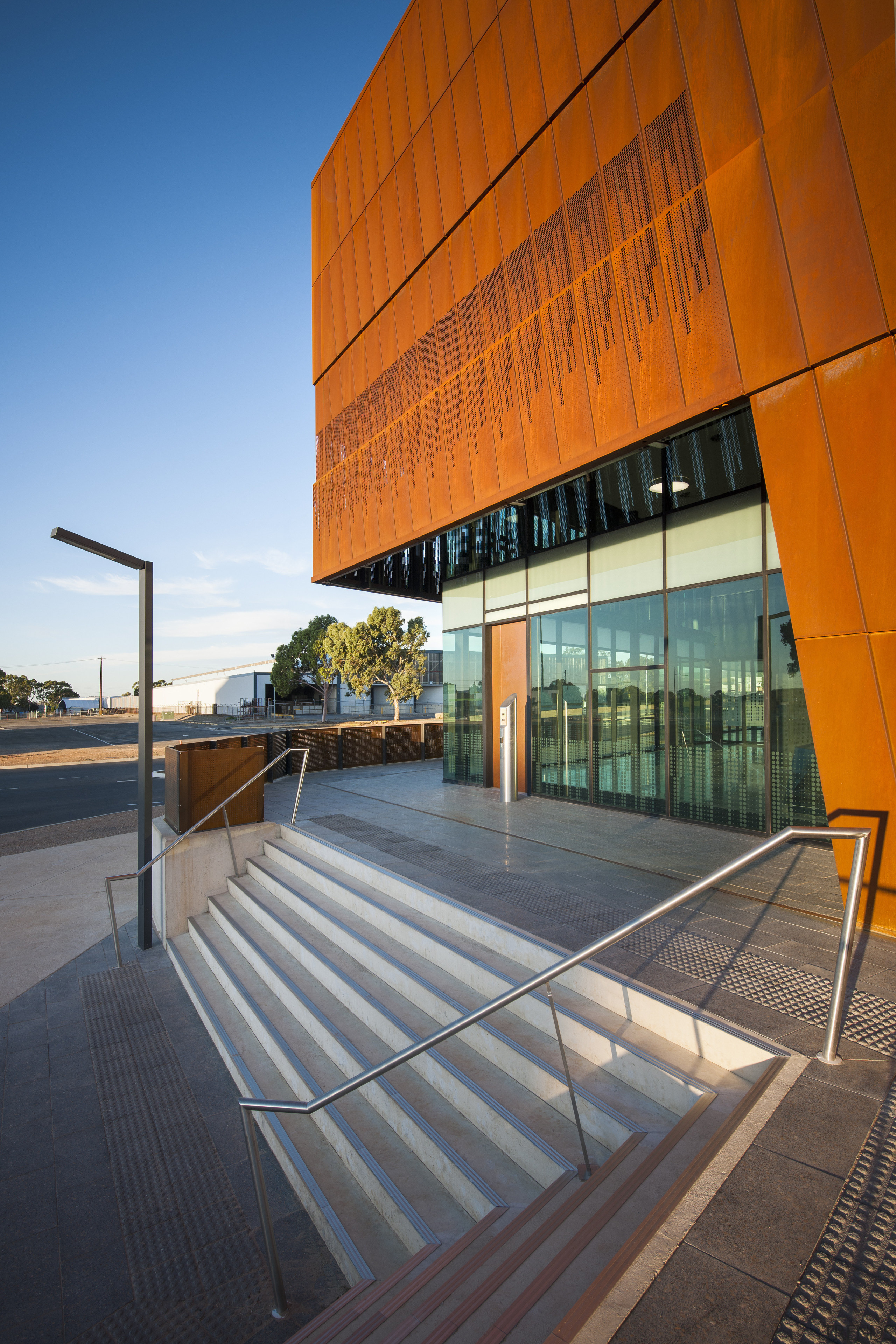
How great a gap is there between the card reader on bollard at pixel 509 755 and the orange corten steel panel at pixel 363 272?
807 cm

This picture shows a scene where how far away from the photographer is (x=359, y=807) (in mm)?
11297

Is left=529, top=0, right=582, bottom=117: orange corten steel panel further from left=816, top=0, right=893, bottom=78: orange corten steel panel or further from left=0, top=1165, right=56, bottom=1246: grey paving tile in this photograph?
left=0, top=1165, right=56, bottom=1246: grey paving tile

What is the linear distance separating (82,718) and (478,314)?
70.2 meters

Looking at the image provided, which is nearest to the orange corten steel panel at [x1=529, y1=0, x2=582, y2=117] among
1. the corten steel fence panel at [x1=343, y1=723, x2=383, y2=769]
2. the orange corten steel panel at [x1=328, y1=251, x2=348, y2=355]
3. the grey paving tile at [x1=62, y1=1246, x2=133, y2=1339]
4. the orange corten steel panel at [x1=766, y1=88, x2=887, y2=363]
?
the orange corten steel panel at [x1=766, y1=88, x2=887, y2=363]

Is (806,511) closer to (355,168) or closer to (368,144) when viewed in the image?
(368,144)

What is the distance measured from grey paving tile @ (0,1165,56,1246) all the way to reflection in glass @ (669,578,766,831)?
311 inches

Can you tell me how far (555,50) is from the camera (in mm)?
7766

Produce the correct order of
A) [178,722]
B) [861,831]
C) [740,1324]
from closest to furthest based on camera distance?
[740,1324] < [861,831] < [178,722]

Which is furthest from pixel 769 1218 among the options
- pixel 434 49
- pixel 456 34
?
pixel 434 49

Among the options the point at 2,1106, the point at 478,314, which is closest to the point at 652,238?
the point at 478,314

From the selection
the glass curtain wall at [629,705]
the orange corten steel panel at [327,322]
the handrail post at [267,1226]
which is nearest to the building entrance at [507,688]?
the glass curtain wall at [629,705]

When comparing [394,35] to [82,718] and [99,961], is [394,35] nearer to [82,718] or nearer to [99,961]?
Answer: [99,961]

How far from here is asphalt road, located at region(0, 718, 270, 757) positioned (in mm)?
33844

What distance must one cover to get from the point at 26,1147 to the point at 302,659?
53.4 metres
